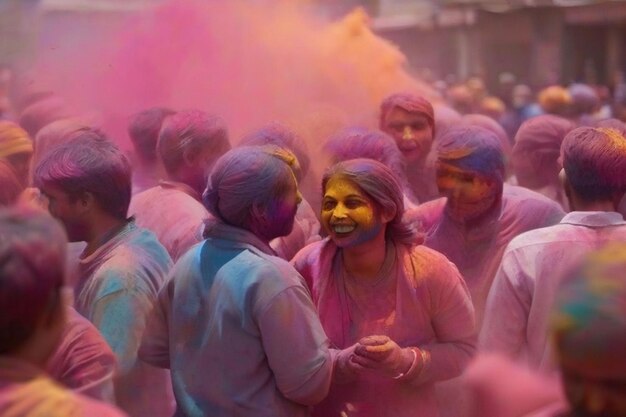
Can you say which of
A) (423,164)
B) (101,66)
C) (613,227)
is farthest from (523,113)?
(613,227)

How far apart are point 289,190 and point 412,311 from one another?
0.68 m

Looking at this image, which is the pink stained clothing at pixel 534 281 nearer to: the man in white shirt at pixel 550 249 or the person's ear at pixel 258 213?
the man in white shirt at pixel 550 249

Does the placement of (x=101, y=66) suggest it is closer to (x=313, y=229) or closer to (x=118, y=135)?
(x=118, y=135)

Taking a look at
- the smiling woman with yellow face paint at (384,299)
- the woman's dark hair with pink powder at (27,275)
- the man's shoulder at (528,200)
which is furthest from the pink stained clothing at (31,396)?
the man's shoulder at (528,200)

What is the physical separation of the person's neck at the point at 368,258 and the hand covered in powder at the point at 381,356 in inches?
12.4

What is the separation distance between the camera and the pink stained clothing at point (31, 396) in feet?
7.61

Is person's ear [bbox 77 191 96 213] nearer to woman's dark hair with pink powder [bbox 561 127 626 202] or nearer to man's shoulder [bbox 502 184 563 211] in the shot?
woman's dark hair with pink powder [bbox 561 127 626 202]

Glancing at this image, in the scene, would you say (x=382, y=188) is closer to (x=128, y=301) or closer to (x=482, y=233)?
(x=128, y=301)

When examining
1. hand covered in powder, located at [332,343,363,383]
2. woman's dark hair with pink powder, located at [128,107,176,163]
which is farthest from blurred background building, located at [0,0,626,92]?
hand covered in powder, located at [332,343,363,383]

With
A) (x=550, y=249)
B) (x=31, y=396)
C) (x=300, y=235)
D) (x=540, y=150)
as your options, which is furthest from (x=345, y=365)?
(x=540, y=150)

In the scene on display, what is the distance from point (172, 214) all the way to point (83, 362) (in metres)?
2.20

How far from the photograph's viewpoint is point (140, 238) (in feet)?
14.4

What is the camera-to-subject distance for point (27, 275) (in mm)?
2332

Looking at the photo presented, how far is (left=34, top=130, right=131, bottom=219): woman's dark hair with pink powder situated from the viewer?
434 cm
